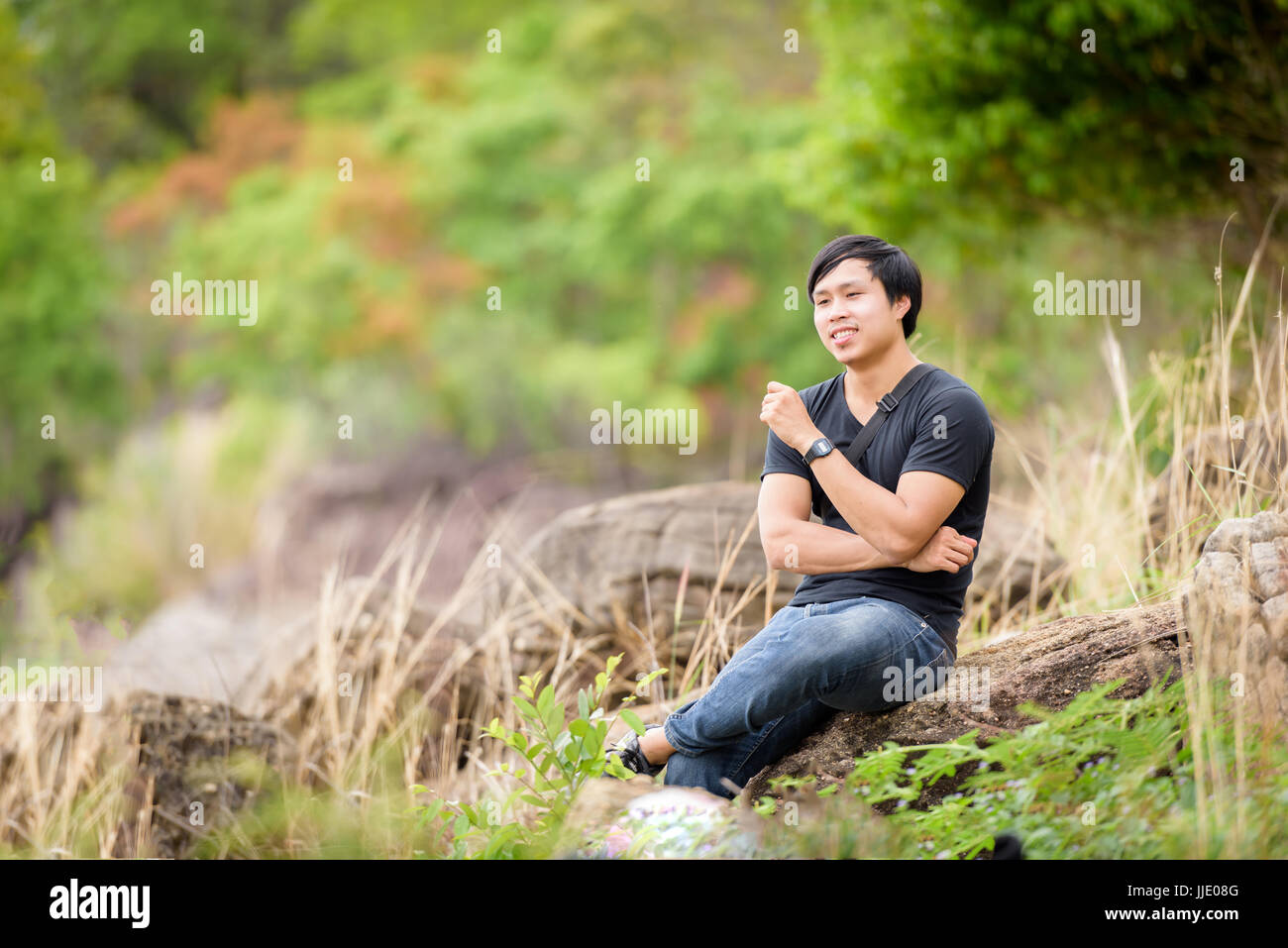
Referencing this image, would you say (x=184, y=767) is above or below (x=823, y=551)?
below

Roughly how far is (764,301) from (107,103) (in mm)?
12157

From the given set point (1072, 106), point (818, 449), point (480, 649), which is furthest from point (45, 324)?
point (818, 449)

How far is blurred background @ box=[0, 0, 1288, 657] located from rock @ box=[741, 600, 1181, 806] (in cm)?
345

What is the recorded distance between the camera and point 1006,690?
2941 mm

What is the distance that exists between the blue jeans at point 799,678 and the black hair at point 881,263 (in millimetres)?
767

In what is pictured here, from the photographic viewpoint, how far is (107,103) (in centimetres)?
1905

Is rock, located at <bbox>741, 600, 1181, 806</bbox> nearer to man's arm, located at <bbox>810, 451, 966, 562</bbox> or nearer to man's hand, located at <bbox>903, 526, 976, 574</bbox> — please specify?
man's hand, located at <bbox>903, 526, 976, 574</bbox>

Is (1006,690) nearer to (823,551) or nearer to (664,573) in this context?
(823,551)

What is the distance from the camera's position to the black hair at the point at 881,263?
2.96 metres

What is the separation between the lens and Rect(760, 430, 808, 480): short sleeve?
9.98 feet

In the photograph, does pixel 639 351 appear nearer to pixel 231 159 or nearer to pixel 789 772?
pixel 231 159

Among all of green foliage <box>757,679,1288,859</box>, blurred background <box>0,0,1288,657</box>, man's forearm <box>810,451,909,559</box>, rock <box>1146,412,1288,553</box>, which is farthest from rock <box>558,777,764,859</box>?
blurred background <box>0,0,1288,657</box>

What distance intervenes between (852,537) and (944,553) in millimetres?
226

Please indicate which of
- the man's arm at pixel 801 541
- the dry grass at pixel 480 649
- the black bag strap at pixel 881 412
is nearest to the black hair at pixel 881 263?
the black bag strap at pixel 881 412
